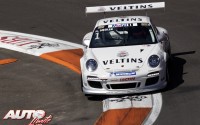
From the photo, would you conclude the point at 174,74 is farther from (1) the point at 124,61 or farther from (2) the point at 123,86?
(2) the point at 123,86

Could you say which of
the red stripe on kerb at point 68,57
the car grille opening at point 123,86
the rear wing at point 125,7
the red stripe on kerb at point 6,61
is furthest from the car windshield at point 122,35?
the red stripe on kerb at point 6,61

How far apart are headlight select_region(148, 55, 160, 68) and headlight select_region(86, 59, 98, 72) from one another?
3.68 ft

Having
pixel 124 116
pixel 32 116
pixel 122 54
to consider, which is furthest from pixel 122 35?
pixel 32 116

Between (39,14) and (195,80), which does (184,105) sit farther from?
(39,14)

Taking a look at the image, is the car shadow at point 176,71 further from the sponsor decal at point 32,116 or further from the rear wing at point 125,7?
the sponsor decal at point 32,116

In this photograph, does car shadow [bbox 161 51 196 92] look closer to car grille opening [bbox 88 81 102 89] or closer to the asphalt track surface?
the asphalt track surface

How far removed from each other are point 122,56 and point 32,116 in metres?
2.31

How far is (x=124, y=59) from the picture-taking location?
38.8ft

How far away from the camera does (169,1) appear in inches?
904

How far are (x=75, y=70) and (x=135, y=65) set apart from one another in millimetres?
2998

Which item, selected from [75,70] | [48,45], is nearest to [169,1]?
[48,45]

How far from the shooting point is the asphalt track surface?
36.3 feet

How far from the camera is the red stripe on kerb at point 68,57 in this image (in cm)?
1469

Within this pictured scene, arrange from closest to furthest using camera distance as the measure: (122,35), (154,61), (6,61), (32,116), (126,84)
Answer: (32,116), (126,84), (154,61), (122,35), (6,61)
